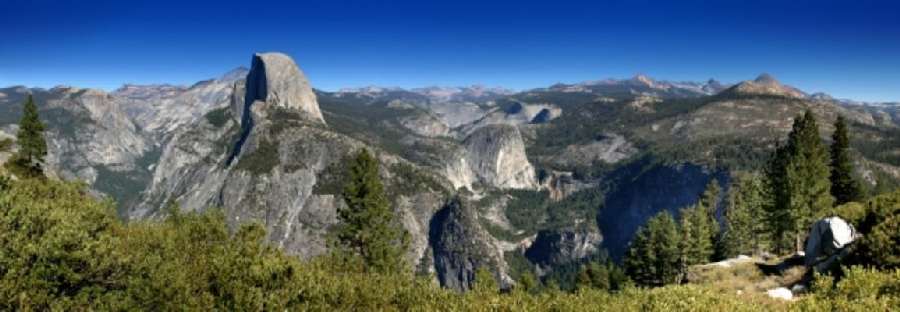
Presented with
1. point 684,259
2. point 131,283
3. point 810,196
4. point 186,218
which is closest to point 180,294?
point 131,283

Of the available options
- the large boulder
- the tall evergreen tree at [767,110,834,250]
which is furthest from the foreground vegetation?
the tall evergreen tree at [767,110,834,250]

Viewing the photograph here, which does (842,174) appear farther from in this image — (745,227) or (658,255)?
(658,255)

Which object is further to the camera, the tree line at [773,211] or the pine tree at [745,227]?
the pine tree at [745,227]

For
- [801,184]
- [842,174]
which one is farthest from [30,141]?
[842,174]

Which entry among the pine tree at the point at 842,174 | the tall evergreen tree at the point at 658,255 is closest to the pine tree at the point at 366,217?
the tall evergreen tree at the point at 658,255

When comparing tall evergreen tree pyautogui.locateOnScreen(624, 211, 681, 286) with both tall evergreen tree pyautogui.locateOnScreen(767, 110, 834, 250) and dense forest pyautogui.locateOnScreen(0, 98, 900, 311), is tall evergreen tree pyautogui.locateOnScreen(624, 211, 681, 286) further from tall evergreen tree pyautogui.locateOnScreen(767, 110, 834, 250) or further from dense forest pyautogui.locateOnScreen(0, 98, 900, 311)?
A: dense forest pyautogui.locateOnScreen(0, 98, 900, 311)

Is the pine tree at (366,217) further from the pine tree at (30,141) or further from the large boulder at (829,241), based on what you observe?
the pine tree at (30,141)
